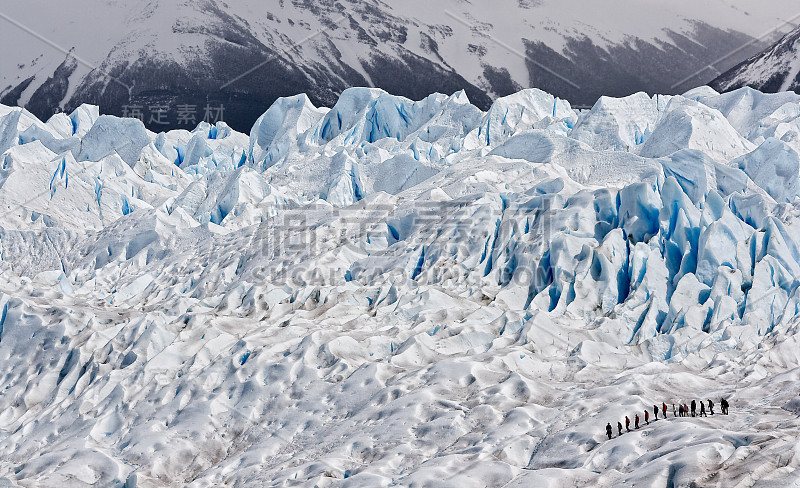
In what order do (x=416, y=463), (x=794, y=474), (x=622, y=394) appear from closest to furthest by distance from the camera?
(x=794, y=474)
(x=416, y=463)
(x=622, y=394)

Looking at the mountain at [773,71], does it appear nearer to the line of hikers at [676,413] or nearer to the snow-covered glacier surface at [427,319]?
the snow-covered glacier surface at [427,319]

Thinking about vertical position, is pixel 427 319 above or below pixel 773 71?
above

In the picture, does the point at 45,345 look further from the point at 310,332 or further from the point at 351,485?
the point at 351,485

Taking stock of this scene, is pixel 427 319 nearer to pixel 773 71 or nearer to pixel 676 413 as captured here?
pixel 676 413

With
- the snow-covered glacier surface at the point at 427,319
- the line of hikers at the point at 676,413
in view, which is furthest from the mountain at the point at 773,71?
the line of hikers at the point at 676,413

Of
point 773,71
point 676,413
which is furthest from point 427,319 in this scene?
point 773,71

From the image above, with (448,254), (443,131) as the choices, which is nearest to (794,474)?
(448,254)
